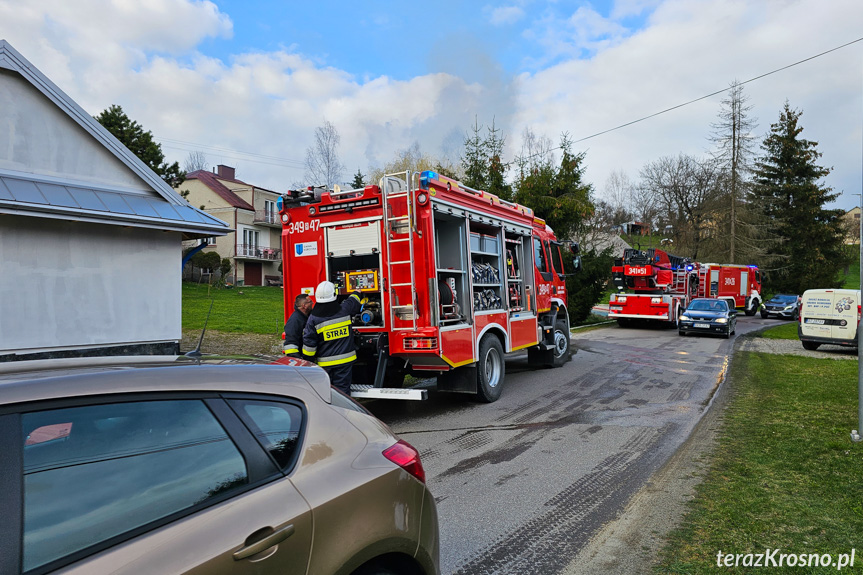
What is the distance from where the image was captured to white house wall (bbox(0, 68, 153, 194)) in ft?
29.8

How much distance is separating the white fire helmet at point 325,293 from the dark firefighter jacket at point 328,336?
0.26 feet

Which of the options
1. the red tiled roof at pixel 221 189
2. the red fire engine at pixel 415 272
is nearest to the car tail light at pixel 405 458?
the red fire engine at pixel 415 272

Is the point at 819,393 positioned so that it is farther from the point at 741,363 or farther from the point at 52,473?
the point at 52,473

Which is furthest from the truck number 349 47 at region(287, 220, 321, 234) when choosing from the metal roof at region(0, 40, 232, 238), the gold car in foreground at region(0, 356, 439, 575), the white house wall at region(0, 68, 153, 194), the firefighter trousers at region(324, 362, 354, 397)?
the gold car in foreground at region(0, 356, 439, 575)

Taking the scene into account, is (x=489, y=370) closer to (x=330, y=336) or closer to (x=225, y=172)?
(x=330, y=336)

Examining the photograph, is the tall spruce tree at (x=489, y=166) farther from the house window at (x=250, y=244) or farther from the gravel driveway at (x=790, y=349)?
the house window at (x=250, y=244)

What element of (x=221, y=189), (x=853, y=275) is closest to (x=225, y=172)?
(x=221, y=189)

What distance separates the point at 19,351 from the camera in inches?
346

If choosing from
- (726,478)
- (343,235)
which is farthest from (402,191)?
(726,478)

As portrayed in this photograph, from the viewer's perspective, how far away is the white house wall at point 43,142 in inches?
358

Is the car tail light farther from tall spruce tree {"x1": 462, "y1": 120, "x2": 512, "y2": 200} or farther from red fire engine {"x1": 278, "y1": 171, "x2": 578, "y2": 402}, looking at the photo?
tall spruce tree {"x1": 462, "y1": 120, "x2": 512, "y2": 200}

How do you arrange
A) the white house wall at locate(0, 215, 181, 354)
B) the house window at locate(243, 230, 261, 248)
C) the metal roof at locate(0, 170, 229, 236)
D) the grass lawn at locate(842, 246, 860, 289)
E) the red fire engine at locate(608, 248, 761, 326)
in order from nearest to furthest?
the metal roof at locate(0, 170, 229, 236)
the white house wall at locate(0, 215, 181, 354)
the red fire engine at locate(608, 248, 761, 326)
the house window at locate(243, 230, 261, 248)
the grass lawn at locate(842, 246, 860, 289)

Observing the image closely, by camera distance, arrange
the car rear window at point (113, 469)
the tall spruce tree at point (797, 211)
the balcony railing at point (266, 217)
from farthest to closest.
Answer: the balcony railing at point (266, 217), the tall spruce tree at point (797, 211), the car rear window at point (113, 469)

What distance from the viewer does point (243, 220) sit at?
48.4 metres
